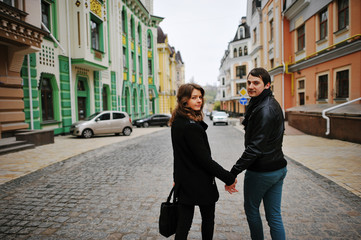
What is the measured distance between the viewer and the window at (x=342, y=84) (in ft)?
42.4

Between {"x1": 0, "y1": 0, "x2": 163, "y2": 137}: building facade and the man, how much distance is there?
1153cm

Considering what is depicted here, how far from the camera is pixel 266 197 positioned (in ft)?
7.94

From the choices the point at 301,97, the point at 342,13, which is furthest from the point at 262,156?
the point at 301,97

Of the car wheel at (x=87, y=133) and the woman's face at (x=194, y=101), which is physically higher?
the woman's face at (x=194, y=101)

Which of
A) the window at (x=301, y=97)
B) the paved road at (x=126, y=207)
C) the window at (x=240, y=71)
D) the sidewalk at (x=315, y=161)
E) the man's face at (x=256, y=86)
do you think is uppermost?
the window at (x=240, y=71)

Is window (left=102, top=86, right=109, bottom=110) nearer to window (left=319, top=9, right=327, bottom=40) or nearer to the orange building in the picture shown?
the orange building

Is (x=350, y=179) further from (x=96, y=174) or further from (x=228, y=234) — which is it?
(x=96, y=174)

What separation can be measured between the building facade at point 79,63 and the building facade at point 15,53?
0.29 metres

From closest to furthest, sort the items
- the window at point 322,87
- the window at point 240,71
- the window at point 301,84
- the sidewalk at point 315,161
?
the sidewalk at point 315,161 < the window at point 322,87 < the window at point 301,84 < the window at point 240,71

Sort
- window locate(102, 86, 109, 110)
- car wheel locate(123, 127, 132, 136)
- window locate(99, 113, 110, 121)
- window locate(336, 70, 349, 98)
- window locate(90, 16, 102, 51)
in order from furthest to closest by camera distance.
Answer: window locate(102, 86, 109, 110), window locate(90, 16, 102, 51), car wheel locate(123, 127, 132, 136), window locate(99, 113, 110, 121), window locate(336, 70, 349, 98)

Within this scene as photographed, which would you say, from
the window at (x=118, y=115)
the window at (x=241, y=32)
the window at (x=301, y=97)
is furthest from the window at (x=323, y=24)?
the window at (x=241, y=32)

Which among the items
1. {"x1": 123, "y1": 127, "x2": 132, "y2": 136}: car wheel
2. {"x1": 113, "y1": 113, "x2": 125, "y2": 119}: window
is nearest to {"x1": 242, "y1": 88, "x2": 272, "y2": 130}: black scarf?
{"x1": 113, "y1": 113, "x2": 125, "y2": 119}: window

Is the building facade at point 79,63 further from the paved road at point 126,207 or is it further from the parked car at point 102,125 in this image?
the paved road at point 126,207

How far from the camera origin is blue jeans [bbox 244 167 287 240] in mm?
2295
